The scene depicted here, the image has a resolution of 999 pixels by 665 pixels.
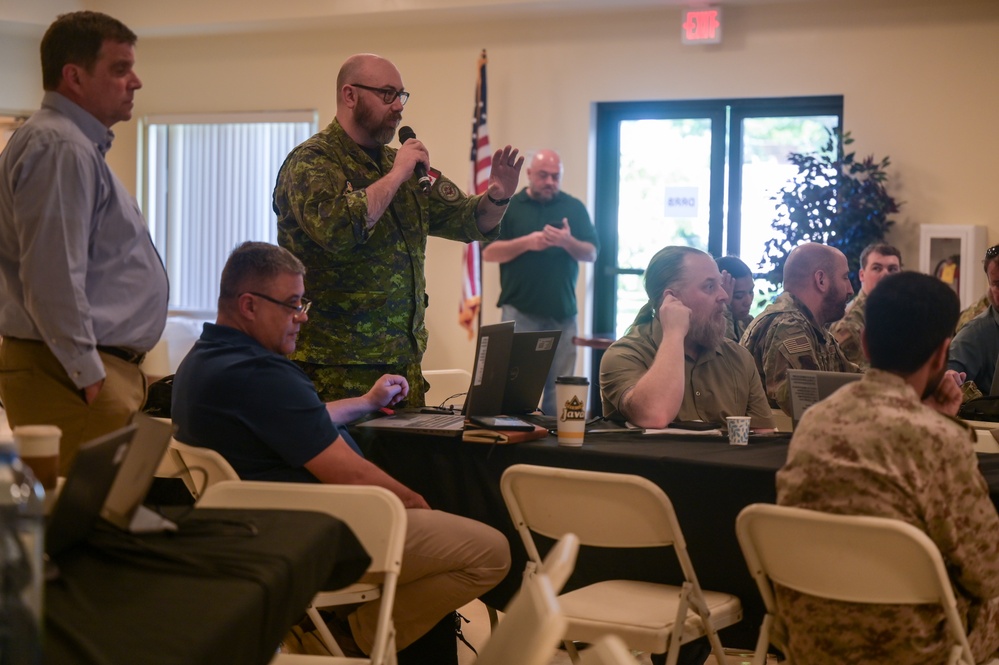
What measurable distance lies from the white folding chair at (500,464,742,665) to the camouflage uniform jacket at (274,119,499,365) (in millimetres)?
1148

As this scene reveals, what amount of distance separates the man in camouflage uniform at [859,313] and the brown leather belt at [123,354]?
8.45 feet

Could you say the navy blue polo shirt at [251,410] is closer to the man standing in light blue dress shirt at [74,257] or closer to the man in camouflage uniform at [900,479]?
the man standing in light blue dress shirt at [74,257]

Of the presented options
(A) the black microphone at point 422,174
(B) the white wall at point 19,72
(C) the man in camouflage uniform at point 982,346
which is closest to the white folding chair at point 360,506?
(A) the black microphone at point 422,174

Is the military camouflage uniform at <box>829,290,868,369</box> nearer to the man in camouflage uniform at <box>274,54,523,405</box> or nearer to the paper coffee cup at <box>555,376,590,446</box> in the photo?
the man in camouflage uniform at <box>274,54,523,405</box>

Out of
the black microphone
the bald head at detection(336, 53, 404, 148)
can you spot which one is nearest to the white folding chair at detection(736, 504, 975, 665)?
the black microphone

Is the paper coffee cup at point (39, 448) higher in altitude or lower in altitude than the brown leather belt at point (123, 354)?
lower

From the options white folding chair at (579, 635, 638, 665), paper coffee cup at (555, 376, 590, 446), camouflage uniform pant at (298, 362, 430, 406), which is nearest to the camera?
white folding chair at (579, 635, 638, 665)

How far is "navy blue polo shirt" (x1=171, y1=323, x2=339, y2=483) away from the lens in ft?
8.66

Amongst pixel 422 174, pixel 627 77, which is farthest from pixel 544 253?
pixel 422 174

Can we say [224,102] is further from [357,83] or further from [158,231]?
[357,83]

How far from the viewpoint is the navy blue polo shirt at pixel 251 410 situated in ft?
8.66

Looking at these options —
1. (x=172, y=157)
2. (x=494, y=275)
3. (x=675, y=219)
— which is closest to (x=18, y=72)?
(x=172, y=157)

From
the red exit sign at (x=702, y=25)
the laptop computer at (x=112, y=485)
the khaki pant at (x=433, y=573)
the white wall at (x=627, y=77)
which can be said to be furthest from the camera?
the red exit sign at (x=702, y=25)

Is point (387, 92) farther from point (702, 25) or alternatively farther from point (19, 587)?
point (702, 25)
